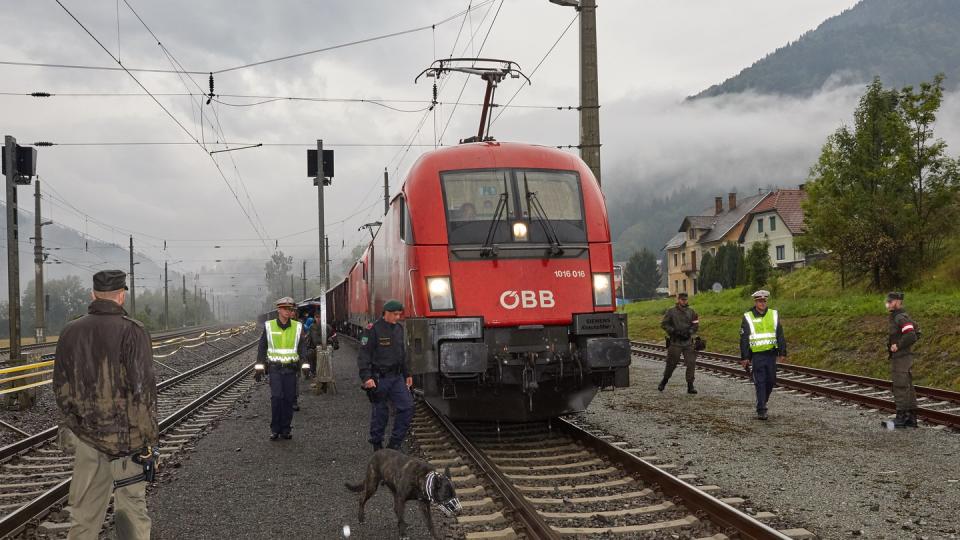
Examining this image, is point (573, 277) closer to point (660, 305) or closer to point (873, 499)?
point (873, 499)

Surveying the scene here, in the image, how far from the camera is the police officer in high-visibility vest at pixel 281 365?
929 centimetres

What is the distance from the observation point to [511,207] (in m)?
8.55

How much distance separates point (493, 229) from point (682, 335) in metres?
5.78

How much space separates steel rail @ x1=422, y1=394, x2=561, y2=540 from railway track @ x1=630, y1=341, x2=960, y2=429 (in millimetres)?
6149

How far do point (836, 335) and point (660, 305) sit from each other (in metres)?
23.5

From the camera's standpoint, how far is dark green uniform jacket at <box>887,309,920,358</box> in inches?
359

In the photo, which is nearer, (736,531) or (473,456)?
(736,531)

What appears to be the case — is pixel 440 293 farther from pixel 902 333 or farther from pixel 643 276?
pixel 643 276

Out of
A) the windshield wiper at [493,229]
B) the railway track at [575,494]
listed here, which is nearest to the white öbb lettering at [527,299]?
the windshield wiper at [493,229]

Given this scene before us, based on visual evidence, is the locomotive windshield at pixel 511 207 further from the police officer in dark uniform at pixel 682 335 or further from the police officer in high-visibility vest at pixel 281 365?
the police officer in dark uniform at pixel 682 335

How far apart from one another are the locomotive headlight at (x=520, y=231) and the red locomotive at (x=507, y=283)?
14 mm

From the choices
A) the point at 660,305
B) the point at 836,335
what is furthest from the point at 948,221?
the point at 660,305

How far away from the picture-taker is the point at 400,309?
25.0 ft

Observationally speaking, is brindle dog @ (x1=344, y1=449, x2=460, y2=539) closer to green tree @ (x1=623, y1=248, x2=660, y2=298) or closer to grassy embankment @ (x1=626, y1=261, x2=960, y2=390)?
grassy embankment @ (x1=626, y1=261, x2=960, y2=390)
